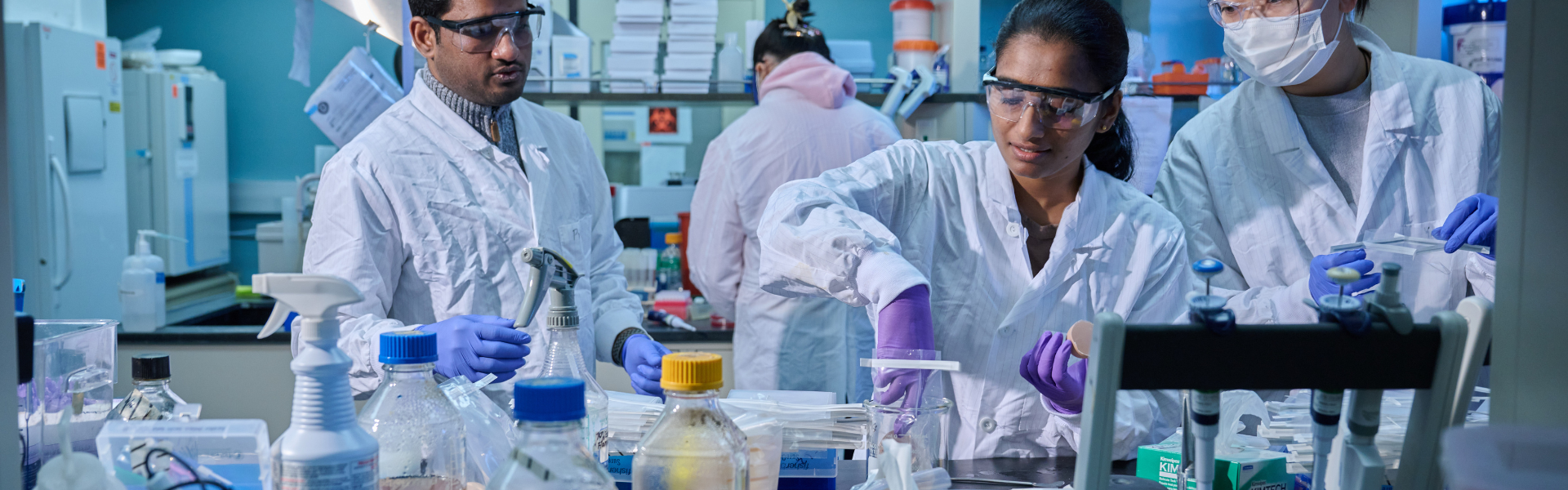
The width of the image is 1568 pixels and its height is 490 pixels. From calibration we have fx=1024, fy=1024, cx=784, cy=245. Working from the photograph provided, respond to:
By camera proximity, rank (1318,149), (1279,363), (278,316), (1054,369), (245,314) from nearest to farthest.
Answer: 1. (1279,363)
2. (278,316)
3. (1054,369)
4. (1318,149)
5. (245,314)

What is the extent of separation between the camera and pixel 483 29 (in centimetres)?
174

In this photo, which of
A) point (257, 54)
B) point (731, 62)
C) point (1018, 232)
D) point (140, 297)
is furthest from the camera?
point (257, 54)

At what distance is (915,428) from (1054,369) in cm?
25

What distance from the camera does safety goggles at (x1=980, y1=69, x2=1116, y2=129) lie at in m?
1.50

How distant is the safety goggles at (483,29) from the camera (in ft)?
5.69

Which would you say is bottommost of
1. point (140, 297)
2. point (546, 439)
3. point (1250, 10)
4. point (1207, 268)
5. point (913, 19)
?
point (140, 297)

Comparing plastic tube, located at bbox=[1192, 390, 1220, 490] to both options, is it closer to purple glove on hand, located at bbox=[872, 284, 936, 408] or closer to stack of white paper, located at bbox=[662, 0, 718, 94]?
purple glove on hand, located at bbox=[872, 284, 936, 408]

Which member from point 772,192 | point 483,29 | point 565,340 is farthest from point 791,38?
point 565,340

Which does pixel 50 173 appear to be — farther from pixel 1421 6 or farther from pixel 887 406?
pixel 1421 6

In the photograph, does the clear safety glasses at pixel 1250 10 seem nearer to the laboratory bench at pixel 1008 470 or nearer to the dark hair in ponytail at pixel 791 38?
the laboratory bench at pixel 1008 470

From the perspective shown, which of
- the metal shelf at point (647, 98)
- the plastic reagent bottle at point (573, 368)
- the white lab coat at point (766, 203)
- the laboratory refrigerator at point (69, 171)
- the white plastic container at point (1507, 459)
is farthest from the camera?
the metal shelf at point (647, 98)

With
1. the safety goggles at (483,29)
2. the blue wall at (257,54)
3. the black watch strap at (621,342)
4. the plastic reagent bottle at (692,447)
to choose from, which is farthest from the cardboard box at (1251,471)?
the blue wall at (257,54)

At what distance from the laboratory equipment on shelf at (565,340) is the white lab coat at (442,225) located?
0.48m

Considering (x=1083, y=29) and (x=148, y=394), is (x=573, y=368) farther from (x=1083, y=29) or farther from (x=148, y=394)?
(x=1083, y=29)
